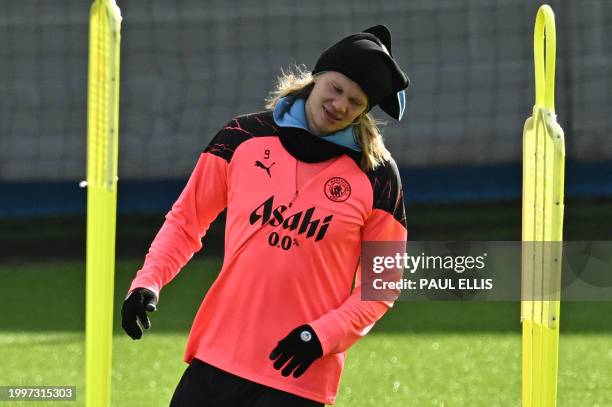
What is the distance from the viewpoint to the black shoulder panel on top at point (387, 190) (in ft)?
12.6

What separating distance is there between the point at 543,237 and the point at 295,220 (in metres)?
0.70

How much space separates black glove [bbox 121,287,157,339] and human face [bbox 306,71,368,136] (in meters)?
0.68

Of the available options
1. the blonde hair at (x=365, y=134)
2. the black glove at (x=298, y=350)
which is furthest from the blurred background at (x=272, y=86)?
the black glove at (x=298, y=350)

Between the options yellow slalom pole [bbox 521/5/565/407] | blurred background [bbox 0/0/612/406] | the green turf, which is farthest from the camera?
blurred background [bbox 0/0/612/406]

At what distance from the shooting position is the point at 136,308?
374cm

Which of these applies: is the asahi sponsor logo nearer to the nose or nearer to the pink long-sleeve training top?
the pink long-sleeve training top

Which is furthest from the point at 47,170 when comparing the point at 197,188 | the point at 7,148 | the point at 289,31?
the point at 197,188

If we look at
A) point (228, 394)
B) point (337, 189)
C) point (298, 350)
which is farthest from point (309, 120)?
point (228, 394)

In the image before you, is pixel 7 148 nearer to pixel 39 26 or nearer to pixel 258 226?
Result: pixel 39 26

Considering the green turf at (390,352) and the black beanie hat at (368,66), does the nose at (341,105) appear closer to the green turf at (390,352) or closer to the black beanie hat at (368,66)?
the black beanie hat at (368,66)

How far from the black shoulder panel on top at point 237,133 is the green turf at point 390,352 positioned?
2.94m

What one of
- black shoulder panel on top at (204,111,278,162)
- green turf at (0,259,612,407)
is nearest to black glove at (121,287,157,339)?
black shoulder panel on top at (204,111,278,162)

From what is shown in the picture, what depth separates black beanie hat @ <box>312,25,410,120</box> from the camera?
3766 mm

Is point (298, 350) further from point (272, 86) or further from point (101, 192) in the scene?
point (272, 86)
